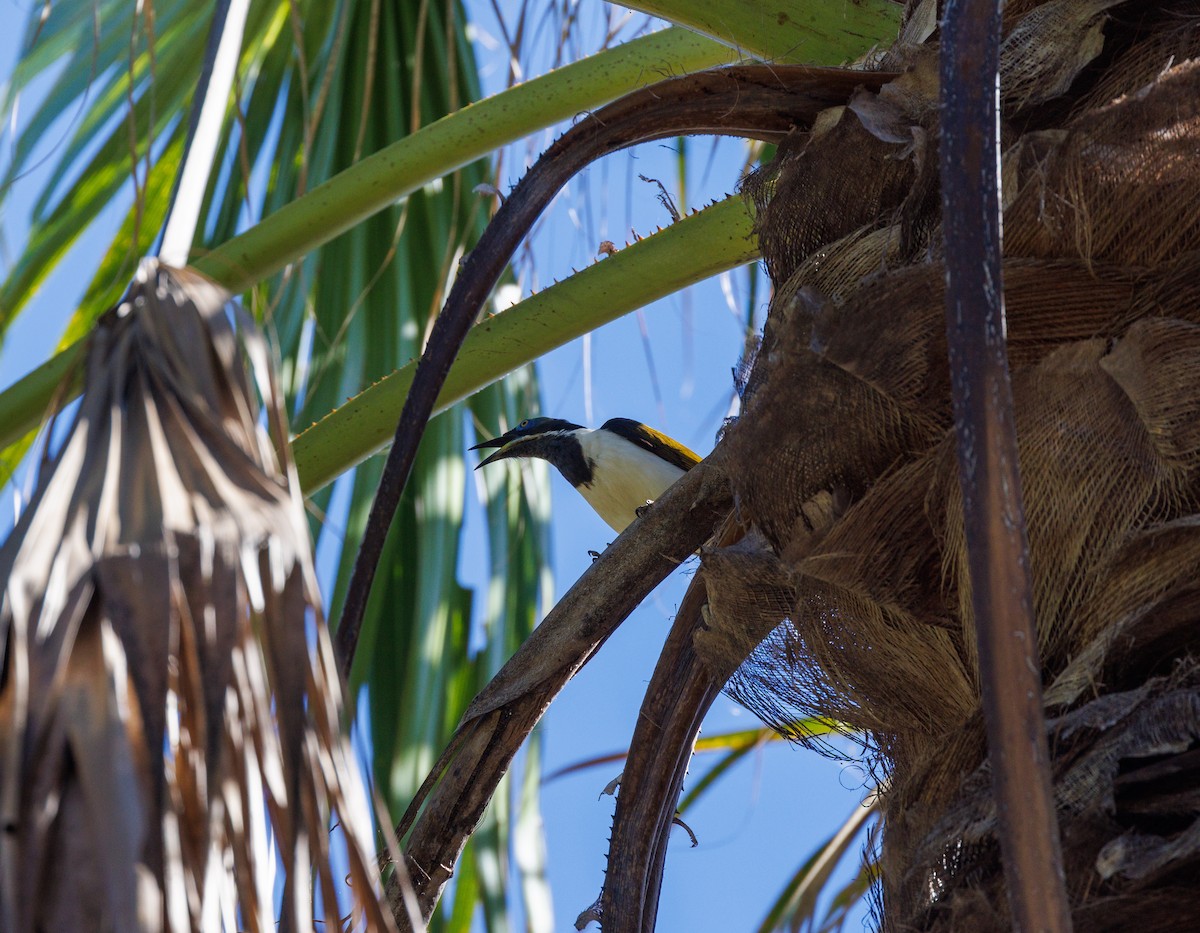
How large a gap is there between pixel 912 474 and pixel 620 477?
351cm

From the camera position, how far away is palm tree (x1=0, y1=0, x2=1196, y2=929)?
104cm

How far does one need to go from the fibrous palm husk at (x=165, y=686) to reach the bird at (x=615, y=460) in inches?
146

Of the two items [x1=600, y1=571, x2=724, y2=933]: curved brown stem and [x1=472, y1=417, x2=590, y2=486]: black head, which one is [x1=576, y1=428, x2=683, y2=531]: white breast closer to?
[x1=472, y1=417, x2=590, y2=486]: black head

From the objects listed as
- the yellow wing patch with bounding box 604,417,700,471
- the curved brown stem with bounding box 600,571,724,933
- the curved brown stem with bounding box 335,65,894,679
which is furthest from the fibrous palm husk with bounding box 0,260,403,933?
the yellow wing patch with bounding box 604,417,700,471

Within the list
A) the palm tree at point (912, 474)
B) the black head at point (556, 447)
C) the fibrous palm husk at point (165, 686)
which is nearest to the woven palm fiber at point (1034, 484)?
the palm tree at point (912, 474)

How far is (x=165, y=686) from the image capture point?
0.66m

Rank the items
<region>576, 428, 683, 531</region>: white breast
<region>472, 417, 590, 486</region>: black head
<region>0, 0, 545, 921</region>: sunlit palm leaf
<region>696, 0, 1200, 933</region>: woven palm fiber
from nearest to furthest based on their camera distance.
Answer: <region>696, 0, 1200, 933</region>: woven palm fiber, <region>0, 0, 545, 921</region>: sunlit palm leaf, <region>576, 428, 683, 531</region>: white breast, <region>472, 417, 590, 486</region>: black head

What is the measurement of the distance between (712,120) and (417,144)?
0.43 metres

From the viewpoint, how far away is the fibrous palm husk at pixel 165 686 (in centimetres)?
62

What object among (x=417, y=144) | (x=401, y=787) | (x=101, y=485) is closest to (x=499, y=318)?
(x=417, y=144)

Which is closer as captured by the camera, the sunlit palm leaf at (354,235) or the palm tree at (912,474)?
the palm tree at (912,474)

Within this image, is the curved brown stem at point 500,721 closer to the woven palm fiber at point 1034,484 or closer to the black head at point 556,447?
the woven palm fiber at point 1034,484

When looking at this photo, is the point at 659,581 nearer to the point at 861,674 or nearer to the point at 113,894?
the point at 861,674

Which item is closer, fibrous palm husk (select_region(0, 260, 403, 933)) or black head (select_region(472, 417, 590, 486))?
fibrous palm husk (select_region(0, 260, 403, 933))
